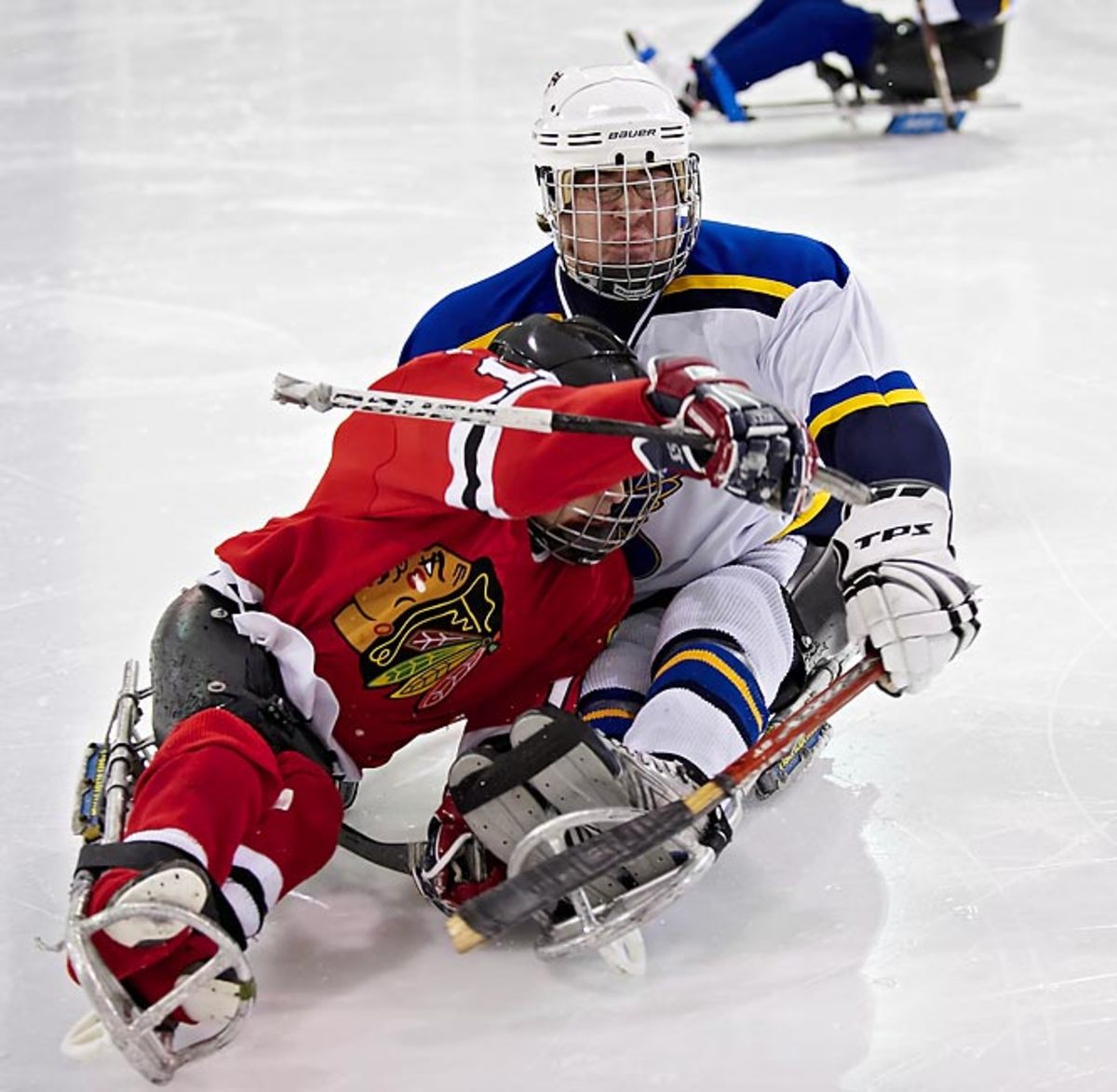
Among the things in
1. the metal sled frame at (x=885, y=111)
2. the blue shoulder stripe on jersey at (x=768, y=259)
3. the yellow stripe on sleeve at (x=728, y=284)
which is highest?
the blue shoulder stripe on jersey at (x=768, y=259)

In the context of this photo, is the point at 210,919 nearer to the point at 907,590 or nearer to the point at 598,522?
the point at 598,522

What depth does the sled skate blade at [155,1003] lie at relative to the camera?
177 centimetres

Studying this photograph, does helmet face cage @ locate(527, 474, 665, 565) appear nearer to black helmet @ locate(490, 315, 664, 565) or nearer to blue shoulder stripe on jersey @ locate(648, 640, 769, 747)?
black helmet @ locate(490, 315, 664, 565)

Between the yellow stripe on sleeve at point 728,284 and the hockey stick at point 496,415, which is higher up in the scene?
the hockey stick at point 496,415

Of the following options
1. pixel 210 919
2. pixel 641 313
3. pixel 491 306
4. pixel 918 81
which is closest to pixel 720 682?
pixel 641 313

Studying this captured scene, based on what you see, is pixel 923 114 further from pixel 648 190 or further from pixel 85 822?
pixel 85 822

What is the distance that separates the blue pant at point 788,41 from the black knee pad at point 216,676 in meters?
4.01

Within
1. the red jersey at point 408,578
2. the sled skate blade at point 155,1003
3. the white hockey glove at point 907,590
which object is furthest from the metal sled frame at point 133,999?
the white hockey glove at point 907,590

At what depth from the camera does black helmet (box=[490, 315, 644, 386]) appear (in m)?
2.09

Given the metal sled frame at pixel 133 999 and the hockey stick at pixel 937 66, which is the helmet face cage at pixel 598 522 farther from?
the hockey stick at pixel 937 66

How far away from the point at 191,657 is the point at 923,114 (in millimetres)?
4142

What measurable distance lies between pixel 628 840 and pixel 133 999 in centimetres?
48

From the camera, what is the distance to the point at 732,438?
1.79m

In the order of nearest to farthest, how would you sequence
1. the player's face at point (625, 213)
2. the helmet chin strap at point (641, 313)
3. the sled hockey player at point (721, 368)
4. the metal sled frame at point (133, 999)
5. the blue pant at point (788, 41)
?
the metal sled frame at point (133, 999) → the sled hockey player at point (721, 368) → the player's face at point (625, 213) → the helmet chin strap at point (641, 313) → the blue pant at point (788, 41)
